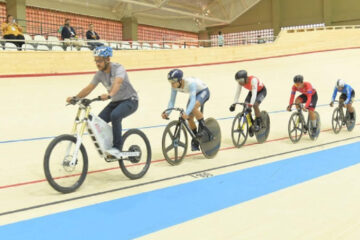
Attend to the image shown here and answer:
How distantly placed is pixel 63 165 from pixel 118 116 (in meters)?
0.70

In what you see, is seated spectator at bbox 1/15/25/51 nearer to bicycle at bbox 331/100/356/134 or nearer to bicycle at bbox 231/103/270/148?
bicycle at bbox 231/103/270/148

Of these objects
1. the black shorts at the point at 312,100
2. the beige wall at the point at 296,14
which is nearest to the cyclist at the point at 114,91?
the black shorts at the point at 312,100

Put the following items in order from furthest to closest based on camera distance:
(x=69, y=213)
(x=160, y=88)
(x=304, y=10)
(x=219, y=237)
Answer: (x=304, y=10) → (x=160, y=88) → (x=69, y=213) → (x=219, y=237)

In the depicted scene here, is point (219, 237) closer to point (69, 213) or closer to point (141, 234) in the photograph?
point (141, 234)

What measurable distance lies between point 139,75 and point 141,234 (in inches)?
351

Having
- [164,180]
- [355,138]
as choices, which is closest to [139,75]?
[355,138]

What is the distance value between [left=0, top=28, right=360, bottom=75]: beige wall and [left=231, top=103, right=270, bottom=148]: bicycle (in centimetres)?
650

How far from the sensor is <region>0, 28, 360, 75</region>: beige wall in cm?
941

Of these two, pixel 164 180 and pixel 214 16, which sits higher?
pixel 214 16

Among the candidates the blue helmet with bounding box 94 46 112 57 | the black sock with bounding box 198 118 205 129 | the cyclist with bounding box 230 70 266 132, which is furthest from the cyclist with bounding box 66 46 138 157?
the cyclist with bounding box 230 70 266 132

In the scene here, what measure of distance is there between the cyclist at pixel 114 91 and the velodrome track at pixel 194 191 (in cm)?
58

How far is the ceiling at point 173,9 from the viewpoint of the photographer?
64.1ft

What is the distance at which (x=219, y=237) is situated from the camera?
2.13 meters

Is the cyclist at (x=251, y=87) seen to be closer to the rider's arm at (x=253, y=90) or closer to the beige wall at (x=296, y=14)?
the rider's arm at (x=253, y=90)
